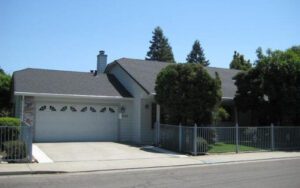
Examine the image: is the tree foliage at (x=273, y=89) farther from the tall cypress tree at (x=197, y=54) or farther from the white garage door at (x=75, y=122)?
the tall cypress tree at (x=197, y=54)

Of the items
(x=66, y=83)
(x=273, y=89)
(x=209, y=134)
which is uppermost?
(x=66, y=83)

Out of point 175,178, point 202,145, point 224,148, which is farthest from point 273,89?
point 175,178

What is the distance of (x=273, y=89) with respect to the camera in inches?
963

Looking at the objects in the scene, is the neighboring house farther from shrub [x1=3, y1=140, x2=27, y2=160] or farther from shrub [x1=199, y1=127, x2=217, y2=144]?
shrub [x1=3, y1=140, x2=27, y2=160]

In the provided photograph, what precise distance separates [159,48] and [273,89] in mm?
60680

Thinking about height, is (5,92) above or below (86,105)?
above

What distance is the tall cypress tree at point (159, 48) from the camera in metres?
82.9

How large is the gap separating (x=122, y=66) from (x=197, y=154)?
9.48m

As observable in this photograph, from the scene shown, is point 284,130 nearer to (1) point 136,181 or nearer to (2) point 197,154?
(2) point 197,154

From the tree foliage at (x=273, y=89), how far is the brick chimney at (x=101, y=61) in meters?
9.59

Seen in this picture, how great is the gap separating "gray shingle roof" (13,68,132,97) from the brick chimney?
2211 mm

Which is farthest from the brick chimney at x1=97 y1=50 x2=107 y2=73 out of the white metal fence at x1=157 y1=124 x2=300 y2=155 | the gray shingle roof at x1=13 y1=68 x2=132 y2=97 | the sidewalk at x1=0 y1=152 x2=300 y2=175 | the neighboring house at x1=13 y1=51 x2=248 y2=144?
the sidewalk at x1=0 y1=152 x2=300 y2=175

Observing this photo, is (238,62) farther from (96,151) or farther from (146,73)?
(96,151)

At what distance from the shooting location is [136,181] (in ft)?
40.0
